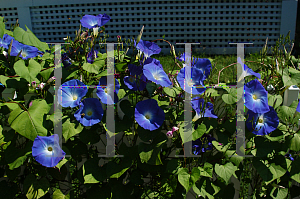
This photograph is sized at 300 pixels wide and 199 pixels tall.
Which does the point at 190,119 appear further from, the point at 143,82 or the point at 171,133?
the point at 143,82

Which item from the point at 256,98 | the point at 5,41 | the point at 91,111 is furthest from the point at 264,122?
the point at 5,41

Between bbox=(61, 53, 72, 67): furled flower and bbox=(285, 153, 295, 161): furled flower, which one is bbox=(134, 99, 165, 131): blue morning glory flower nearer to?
bbox=(61, 53, 72, 67): furled flower

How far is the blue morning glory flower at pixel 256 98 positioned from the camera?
92 cm

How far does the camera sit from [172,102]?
1.05m

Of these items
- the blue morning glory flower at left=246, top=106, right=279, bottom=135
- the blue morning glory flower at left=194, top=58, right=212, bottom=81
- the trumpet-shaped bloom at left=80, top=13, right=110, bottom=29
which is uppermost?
the trumpet-shaped bloom at left=80, top=13, right=110, bottom=29

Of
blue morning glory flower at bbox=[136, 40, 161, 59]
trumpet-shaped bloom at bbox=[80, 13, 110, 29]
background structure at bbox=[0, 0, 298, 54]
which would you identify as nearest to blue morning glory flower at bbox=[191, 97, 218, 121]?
blue morning glory flower at bbox=[136, 40, 161, 59]

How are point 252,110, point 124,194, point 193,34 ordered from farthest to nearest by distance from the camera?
point 193,34, point 124,194, point 252,110

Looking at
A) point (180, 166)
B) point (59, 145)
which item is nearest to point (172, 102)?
point (180, 166)

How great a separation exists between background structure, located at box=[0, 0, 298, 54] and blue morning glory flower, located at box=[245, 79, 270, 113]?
569 cm

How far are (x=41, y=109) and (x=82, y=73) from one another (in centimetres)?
23

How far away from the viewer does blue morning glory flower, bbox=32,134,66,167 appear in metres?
0.90

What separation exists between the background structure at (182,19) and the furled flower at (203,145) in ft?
18.6

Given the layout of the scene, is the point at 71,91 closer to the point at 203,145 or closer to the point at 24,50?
the point at 24,50

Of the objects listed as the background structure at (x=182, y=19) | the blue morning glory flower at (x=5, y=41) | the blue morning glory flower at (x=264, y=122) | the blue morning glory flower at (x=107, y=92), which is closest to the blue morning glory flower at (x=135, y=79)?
the blue morning glory flower at (x=107, y=92)
